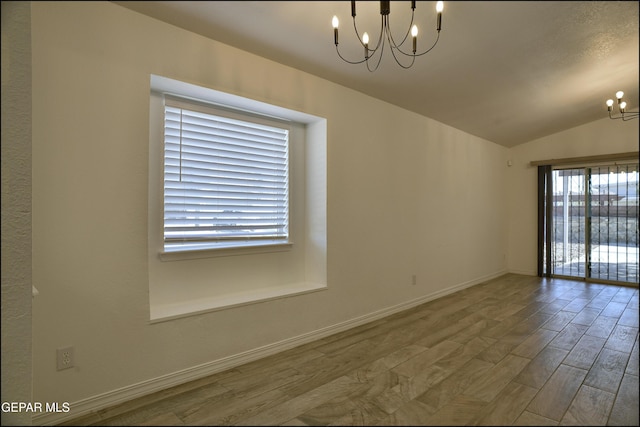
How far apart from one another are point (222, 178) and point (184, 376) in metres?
1.39

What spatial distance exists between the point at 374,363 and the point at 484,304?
2.14 meters

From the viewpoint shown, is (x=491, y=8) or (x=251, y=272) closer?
(x=491, y=8)

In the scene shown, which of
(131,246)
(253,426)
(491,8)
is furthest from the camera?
(131,246)

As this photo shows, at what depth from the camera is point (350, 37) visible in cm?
194

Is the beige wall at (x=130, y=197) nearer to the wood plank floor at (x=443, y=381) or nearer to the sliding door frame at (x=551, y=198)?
the sliding door frame at (x=551, y=198)

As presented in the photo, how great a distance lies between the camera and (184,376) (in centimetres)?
205

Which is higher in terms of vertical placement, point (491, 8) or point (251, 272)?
point (491, 8)

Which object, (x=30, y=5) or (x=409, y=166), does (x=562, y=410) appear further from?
(x=30, y=5)

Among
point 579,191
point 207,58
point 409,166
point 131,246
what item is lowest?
point 131,246

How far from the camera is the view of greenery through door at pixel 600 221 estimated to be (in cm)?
131

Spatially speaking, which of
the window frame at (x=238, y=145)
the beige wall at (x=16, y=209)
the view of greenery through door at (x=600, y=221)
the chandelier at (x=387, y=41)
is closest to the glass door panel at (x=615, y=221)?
the view of greenery through door at (x=600, y=221)

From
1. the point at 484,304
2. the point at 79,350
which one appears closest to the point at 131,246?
the point at 79,350

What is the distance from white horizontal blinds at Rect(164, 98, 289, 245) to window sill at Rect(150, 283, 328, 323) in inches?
17.4

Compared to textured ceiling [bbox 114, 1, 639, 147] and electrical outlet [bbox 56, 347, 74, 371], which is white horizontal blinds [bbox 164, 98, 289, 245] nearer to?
textured ceiling [bbox 114, 1, 639, 147]
